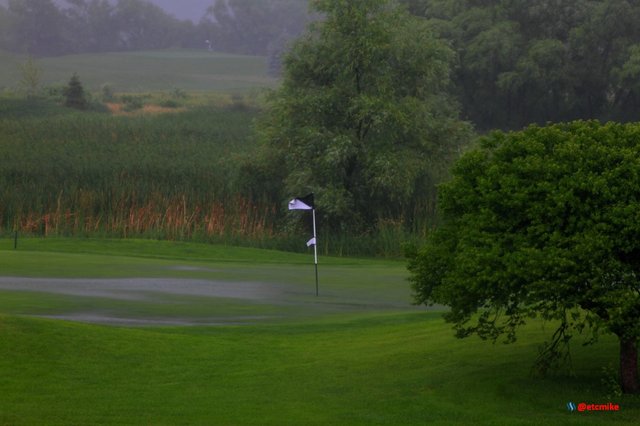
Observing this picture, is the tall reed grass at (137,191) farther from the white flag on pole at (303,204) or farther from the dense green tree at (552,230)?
the dense green tree at (552,230)

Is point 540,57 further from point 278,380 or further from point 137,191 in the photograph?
point 278,380

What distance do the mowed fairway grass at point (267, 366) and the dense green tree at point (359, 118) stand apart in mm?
21480

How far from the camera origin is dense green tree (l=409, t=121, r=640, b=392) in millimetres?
11102

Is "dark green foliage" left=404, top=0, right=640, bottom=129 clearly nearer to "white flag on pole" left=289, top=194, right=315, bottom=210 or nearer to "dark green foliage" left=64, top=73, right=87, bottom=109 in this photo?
"dark green foliage" left=64, top=73, right=87, bottom=109

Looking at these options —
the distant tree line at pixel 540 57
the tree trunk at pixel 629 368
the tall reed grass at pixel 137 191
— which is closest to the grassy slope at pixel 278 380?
the tree trunk at pixel 629 368

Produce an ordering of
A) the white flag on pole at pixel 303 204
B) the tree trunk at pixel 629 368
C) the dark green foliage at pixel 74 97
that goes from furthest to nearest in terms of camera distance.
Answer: the dark green foliage at pixel 74 97
the white flag on pole at pixel 303 204
the tree trunk at pixel 629 368

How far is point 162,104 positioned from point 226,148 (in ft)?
109

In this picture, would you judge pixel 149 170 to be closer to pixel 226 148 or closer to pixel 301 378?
pixel 226 148

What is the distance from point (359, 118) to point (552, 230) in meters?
34.0

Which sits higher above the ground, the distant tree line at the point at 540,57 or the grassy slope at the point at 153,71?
the grassy slope at the point at 153,71

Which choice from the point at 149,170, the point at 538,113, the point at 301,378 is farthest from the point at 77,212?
the point at 538,113

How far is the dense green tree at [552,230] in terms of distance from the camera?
11102mm

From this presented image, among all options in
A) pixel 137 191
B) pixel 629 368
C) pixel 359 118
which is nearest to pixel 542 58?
pixel 359 118

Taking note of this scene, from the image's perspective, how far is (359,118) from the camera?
4538cm
